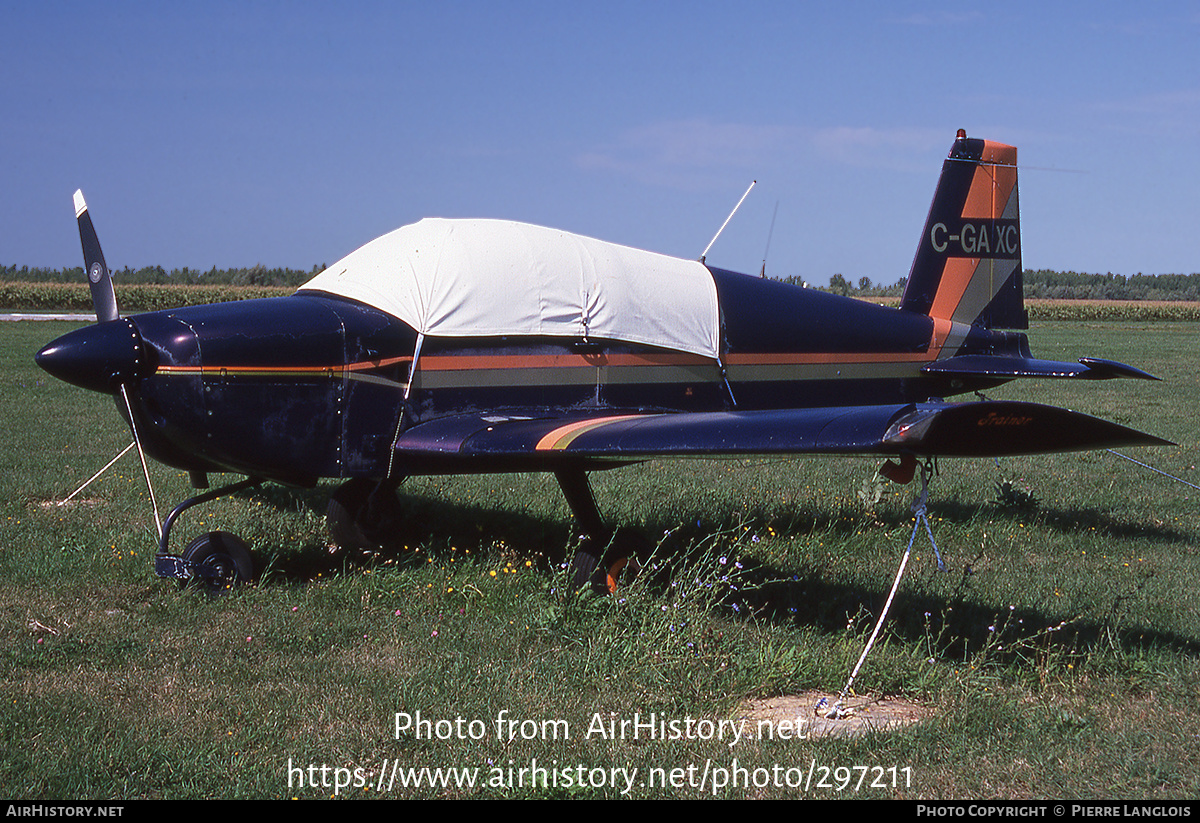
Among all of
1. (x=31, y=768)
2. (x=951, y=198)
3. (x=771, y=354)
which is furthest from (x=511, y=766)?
(x=951, y=198)

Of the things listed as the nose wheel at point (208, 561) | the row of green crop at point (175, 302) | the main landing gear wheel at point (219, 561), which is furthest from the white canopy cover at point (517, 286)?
the row of green crop at point (175, 302)

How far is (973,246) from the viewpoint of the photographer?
8359 millimetres

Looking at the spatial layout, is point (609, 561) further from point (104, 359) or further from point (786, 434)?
point (104, 359)

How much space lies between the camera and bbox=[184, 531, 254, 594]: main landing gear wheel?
18.1 ft

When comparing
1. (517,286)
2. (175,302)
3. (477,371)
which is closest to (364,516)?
(477,371)

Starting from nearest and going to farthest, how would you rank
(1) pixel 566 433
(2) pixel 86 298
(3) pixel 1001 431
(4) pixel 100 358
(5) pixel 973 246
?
(3) pixel 1001 431
(4) pixel 100 358
(1) pixel 566 433
(5) pixel 973 246
(2) pixel 86 298

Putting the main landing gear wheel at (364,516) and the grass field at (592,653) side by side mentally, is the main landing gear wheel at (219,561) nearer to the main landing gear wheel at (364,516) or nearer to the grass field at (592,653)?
the grass field at (592,653)

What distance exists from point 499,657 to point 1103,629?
10.4 feet

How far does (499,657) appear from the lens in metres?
4.58

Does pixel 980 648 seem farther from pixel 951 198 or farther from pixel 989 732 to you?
pixel 951 198

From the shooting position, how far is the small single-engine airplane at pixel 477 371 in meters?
5.00

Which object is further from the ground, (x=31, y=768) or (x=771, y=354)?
(x=771, y=354)

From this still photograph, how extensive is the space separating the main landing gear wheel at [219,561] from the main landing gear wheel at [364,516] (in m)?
0.80

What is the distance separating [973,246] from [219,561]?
6.68 meters
